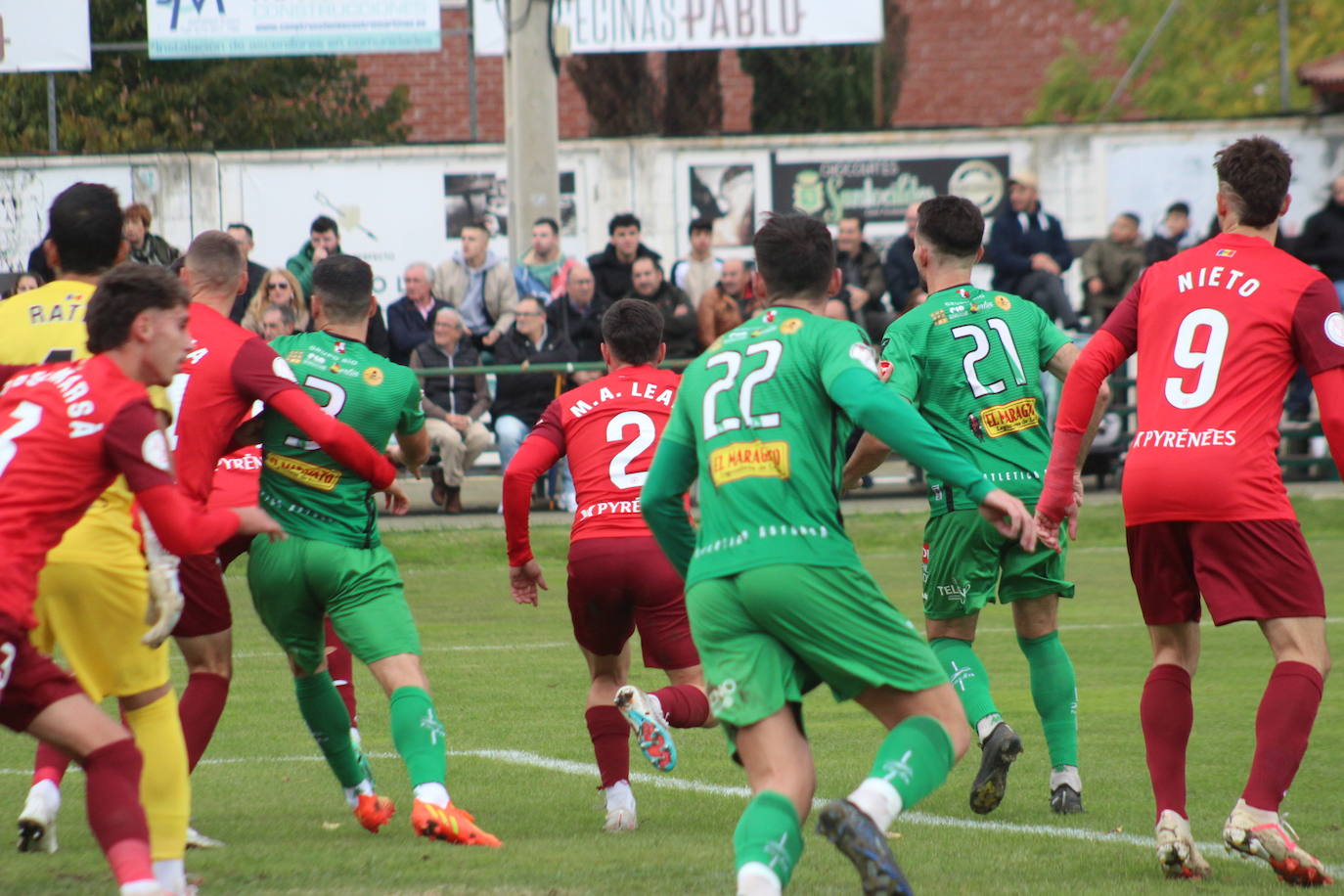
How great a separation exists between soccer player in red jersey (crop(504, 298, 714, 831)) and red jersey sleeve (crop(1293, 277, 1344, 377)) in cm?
240

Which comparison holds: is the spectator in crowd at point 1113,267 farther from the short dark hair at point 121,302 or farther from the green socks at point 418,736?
the short dark hair at point 121,302

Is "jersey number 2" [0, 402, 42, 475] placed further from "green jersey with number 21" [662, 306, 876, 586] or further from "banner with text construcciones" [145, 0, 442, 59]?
"banner with text construcciones" [145, 0, 442, 59]

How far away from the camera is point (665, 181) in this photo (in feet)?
71.1

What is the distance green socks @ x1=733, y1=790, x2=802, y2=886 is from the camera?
460 centimetres

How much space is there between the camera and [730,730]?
16.4 feet

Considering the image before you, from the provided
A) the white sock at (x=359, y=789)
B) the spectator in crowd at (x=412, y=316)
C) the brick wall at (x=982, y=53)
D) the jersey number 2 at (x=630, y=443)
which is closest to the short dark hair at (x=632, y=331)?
the jersey number 2 at (x=630, y=443)

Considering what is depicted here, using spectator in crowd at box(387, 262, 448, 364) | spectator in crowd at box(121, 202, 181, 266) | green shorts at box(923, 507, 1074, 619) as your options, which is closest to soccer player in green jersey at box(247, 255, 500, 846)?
green shorts at box(923, 507, 1074, 619)

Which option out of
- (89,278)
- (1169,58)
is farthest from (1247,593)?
(1169,58)

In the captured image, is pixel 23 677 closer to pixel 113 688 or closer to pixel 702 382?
pixel 113 688

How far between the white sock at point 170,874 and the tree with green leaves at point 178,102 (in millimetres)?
16910

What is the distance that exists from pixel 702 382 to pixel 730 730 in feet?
3.10

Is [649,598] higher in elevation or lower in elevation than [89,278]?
lower

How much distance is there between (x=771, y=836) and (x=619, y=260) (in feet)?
40.3

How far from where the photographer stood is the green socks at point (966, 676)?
709 centimetres
